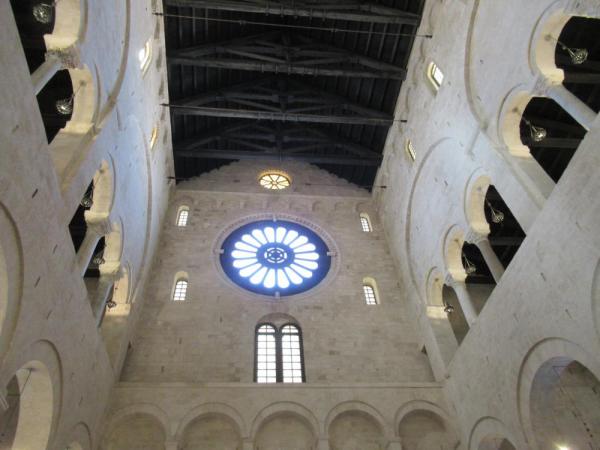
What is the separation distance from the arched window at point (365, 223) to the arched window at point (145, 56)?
34.3 feet

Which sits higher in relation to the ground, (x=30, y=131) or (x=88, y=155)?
(x=88, y=155)

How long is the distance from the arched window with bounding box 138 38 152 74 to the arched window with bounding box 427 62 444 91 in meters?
8.99

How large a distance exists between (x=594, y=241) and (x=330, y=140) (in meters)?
13.8

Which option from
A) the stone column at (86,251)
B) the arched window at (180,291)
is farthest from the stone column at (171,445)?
the arched window at (180,291)

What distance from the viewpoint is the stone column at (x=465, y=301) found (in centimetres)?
1227

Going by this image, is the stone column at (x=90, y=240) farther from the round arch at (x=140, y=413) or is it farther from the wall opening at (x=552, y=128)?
the wall opening at (x=552, y=128)

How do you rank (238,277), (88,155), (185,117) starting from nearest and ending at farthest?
(88,155)
(238,277)
(185,117)

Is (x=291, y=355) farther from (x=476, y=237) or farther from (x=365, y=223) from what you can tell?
(x=365, y=223)

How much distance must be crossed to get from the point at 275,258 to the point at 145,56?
334 inches

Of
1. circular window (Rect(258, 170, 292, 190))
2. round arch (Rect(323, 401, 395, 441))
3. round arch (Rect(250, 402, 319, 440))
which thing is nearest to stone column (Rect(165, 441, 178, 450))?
round arch (Rect(250, 402, 319, 440))

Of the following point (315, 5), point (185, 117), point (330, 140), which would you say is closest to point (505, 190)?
point (315, 5)

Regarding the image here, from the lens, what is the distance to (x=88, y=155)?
9.53 m

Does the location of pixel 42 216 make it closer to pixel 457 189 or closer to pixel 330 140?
pixel 457 189

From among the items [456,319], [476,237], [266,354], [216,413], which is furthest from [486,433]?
[216,413]
